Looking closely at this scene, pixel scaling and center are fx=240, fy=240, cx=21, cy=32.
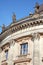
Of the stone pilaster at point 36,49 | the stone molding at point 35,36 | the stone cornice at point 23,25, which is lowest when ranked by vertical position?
the stone pilaster at point 36,49

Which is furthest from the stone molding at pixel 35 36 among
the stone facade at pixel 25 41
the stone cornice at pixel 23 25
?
the stone cornice at pixel 23 25

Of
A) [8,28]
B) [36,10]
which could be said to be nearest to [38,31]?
[36,10]

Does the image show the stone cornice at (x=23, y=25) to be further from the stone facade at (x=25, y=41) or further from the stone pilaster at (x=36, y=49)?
the stone pilaster at (x=36, y=49)

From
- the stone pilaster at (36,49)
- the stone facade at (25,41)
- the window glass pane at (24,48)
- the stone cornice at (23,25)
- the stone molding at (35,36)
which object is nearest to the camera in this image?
the stone pilaster at (36,49)

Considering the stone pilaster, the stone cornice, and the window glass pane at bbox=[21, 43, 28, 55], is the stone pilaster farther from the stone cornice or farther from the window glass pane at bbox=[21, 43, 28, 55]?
the stone cornice

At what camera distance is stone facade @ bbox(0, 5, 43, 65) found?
2975 cm

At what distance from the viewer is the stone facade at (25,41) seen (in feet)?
97.6

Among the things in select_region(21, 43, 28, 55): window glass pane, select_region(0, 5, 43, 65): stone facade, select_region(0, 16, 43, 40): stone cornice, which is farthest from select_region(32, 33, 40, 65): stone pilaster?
select_region(0, 16, 43, 40): stone cornice

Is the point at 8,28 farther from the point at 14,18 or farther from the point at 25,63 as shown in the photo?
the point at 25,63

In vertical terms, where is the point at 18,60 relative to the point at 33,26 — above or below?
below

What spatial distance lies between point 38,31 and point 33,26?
1.03m

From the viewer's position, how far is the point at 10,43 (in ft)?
107

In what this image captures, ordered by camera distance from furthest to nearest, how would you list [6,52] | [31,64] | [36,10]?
[6,52], [36,10], [31,64]

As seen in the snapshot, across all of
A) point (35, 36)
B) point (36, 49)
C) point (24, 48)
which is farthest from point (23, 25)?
→ point (36, 49)
